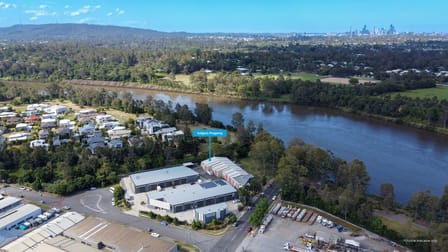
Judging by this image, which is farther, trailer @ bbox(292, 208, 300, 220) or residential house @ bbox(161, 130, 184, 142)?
residential house @ bbox(161, 130, 184, 142)

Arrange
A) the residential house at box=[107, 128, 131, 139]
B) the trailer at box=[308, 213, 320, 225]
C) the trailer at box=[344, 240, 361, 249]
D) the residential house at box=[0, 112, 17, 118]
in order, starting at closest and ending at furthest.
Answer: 1. the trailer at box=[344, 240, 361, 249]
2. the trailer at box=[308, 213, 320, 225]
3. the residential house at box=[107, 128, 131, 139]
4. the residential house at box=[0, 112, 17, 118]

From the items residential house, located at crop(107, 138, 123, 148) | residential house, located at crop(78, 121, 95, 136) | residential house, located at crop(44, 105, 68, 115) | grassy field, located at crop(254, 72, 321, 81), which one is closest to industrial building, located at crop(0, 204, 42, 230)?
residential house, located at crop(107, 138, 123, 148)

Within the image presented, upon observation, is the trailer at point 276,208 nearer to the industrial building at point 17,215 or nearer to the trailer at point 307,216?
the trailer at point 307,216

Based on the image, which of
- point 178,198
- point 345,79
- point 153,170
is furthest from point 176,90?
point 178,198

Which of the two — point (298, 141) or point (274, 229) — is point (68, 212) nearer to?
point (274, 229)

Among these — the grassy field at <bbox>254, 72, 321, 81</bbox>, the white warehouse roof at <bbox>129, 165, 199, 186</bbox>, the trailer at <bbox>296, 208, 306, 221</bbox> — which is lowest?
the trailer at <bbox>296, 208, 306, 221</bbox>

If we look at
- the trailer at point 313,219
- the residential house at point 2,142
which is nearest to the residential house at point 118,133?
the residential house at point 2,142

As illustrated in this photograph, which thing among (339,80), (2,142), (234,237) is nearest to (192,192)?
(234,237)

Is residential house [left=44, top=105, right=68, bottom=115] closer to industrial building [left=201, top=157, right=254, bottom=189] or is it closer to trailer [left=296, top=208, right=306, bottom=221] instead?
industrial building [left=201, top=157, right=254, bottom=189]
